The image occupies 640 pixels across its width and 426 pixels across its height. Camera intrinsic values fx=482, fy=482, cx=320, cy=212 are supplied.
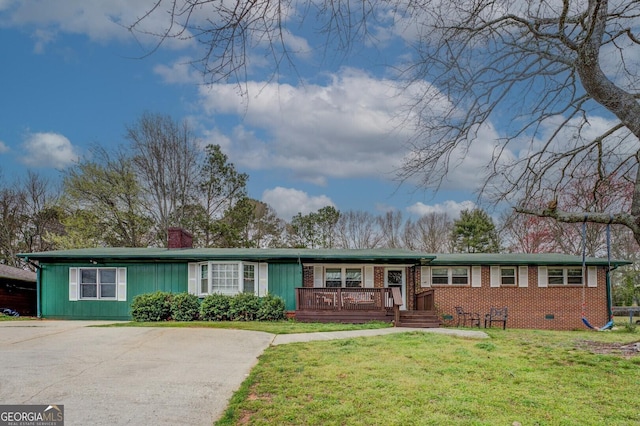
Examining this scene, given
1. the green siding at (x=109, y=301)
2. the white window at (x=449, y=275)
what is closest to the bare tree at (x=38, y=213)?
the green siding at (x=109, y=301)

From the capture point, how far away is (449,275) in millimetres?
19984

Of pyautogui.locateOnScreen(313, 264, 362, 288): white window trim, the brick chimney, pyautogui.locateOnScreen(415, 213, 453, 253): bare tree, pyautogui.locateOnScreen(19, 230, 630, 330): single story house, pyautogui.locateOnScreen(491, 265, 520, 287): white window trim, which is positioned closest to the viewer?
pyautogui.locateOnScreen(19, 230, 630, 330): single story house

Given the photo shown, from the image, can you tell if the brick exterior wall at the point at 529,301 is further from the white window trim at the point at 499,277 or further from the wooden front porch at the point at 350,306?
the wooden front porch at the point at 350,306

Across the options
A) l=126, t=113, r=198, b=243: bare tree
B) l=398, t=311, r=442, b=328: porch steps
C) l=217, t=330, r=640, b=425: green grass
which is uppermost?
l=126, t=113, r=198, b=243: bare tree

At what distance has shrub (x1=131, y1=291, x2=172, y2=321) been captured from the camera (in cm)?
1700

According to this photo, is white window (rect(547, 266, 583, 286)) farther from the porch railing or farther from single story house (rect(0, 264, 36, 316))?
single story house (rect(0, 264, 36, 316))

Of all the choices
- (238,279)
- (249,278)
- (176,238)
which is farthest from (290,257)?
(176,238)

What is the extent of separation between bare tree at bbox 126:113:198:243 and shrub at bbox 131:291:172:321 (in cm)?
1269

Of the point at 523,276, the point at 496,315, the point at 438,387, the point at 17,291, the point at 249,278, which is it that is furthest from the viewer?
the point at 17,291

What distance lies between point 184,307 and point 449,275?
10603mm

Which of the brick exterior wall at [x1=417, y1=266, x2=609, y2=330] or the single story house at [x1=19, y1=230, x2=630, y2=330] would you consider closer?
the single story house at [x1=19, y1=230, x2=630, y2=330]

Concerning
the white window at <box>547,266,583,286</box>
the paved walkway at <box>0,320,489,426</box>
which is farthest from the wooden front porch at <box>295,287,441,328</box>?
the white window at <box>547,266,583,286</box>

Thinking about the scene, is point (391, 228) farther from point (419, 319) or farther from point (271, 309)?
point (271, 309)

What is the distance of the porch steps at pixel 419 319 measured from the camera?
1600 cm
